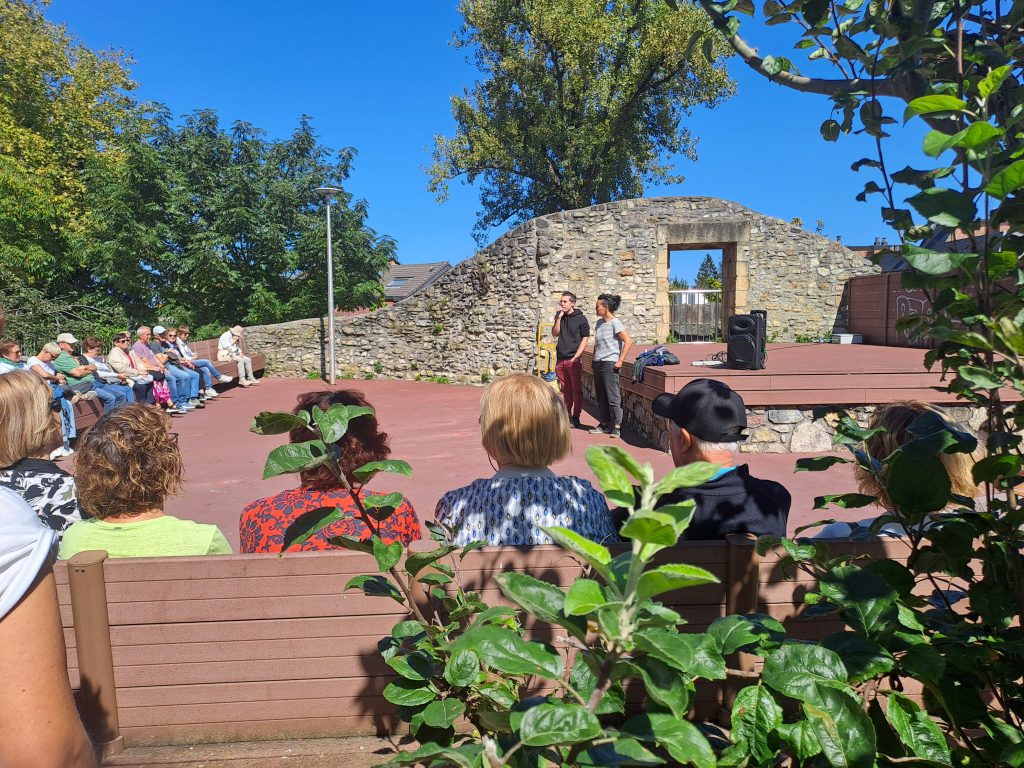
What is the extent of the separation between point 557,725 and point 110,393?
984 centimetres

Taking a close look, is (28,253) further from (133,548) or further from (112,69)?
(133,548)

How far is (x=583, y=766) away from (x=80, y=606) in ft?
5.06

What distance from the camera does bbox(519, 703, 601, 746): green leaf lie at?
60cm

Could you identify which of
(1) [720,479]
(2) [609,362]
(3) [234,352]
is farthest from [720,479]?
(3) [234,352]

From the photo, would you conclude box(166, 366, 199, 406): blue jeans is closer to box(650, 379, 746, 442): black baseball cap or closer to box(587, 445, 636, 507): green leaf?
box(650, 379, 746, 442): black baseball cap

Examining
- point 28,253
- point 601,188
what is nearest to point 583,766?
point 601,188

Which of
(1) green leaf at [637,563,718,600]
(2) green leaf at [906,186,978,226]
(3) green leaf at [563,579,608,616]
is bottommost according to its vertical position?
(3) green leaf at [563,579,608,616]

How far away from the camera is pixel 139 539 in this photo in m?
2.27

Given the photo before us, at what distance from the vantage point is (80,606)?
66.4 inches

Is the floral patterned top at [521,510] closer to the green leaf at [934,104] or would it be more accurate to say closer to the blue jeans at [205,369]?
the green leaf at [934,104]

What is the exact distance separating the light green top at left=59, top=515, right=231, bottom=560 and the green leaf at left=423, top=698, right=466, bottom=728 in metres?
1.55

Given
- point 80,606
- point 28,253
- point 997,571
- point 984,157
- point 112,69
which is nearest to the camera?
point 984,157

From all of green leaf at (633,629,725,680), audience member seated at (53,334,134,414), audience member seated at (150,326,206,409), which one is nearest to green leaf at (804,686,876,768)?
green leaf at (633,629,725,680)

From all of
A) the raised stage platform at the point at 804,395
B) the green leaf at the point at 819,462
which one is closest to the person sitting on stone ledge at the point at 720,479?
the green leaf at the point at 819,462
